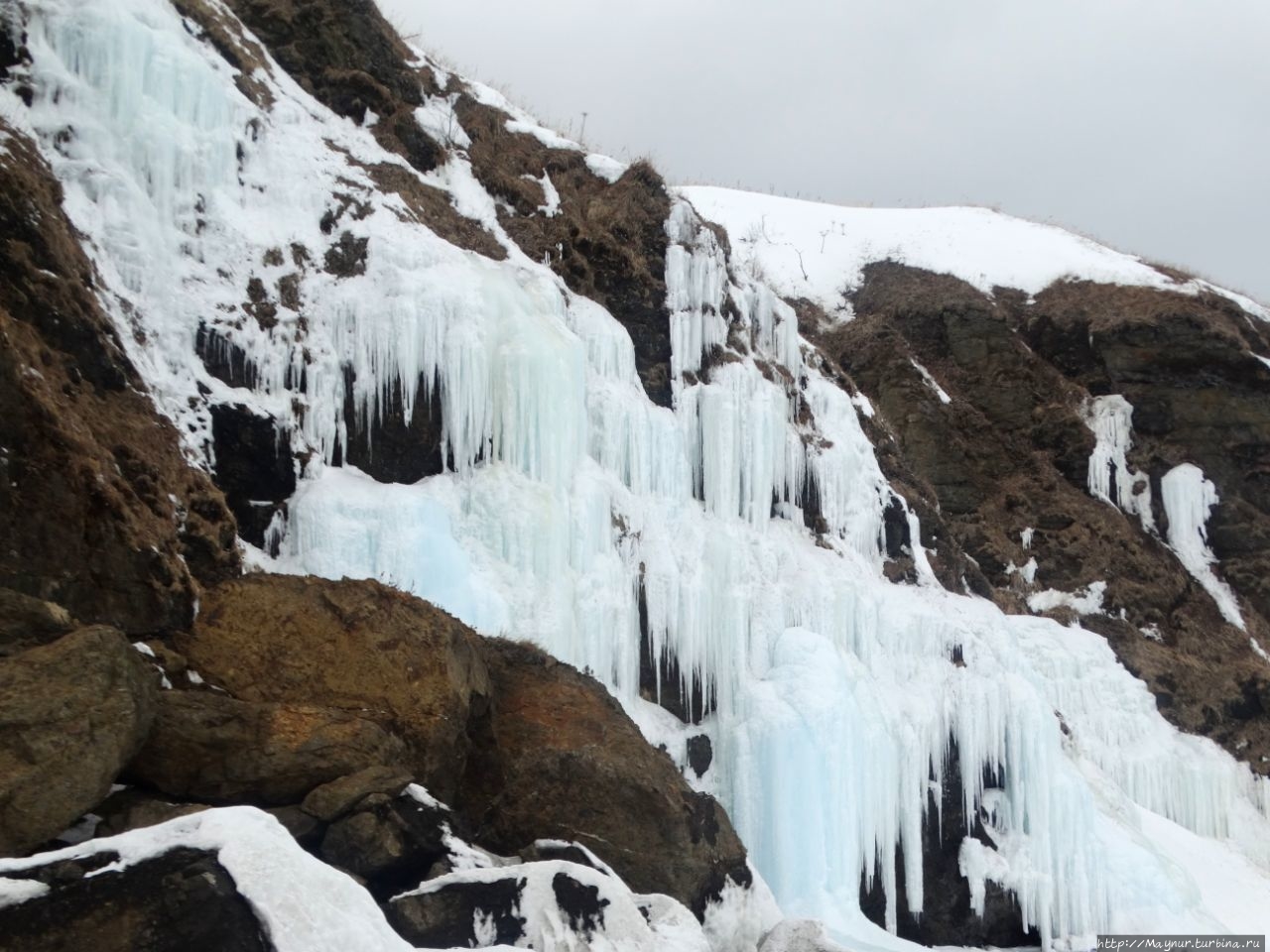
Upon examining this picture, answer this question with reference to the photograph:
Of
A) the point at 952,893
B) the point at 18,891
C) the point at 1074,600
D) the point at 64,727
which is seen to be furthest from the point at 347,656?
the point at 1074,600

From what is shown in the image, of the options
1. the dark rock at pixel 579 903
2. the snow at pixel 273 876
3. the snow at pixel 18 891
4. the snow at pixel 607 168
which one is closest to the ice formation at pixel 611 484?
the snow at pixel 607 168

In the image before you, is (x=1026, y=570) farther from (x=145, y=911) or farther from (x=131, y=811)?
(x=145, y=911)

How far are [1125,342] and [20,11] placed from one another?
22.8m

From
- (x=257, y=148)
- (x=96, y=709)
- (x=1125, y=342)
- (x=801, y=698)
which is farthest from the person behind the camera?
(x=1125, y=342)

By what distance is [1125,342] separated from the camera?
2594 cm

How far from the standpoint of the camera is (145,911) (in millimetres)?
4984

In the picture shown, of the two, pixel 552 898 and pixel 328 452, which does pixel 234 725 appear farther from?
pixel 328 452

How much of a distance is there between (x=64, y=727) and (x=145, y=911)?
1485 millimetres

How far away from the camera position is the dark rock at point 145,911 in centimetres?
486

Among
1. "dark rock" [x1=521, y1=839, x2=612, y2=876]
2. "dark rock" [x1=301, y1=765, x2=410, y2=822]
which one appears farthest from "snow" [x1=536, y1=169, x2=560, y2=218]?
"dark rock" [x1=301, y1=765, x2=410, y2=822]

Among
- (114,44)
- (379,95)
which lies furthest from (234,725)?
(379,95)

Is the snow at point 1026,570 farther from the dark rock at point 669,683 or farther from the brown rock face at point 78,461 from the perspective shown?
the brown rock face at point 78,461

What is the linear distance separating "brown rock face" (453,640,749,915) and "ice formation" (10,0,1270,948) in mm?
733

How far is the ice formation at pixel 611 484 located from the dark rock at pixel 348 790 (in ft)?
11.6
